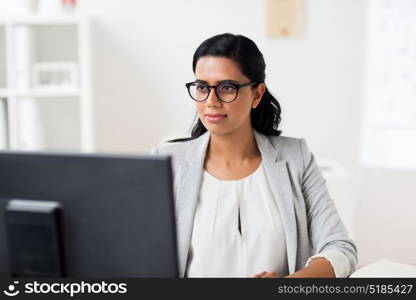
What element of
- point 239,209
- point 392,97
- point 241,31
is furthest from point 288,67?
point 239,209

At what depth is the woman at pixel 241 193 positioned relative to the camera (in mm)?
1428

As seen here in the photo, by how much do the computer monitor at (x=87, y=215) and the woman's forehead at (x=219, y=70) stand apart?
A: 0.67m

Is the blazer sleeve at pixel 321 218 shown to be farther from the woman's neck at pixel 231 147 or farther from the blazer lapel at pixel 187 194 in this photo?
the blazer lapel at pixel 187 194

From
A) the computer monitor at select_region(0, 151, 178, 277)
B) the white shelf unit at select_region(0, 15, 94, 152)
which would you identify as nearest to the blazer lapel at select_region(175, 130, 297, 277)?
the computer monitor at select_region(0, 151, 178, 277)

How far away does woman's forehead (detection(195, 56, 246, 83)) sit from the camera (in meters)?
1.44

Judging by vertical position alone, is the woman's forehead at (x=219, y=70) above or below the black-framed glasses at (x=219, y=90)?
above

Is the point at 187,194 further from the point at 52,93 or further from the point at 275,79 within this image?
the point at 275,79

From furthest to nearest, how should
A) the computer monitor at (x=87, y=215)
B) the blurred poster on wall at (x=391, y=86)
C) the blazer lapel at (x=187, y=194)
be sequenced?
the blurred poster on wall at (x=391, y=86), the blazer lapel at (x=187, y=194), the computer monitor at (x=87, y=215)

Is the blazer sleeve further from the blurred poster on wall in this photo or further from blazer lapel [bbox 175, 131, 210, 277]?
the blurred poster on wall

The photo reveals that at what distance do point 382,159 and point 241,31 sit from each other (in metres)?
1.08

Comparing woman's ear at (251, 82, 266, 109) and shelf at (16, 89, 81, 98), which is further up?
woman's ear at (251, 82, 266, 109)

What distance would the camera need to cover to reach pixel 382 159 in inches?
125

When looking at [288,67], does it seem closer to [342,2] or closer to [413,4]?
[342,2]

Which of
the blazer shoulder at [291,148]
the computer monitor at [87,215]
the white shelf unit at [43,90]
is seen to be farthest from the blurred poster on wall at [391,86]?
the computer monitor at [87,215]
